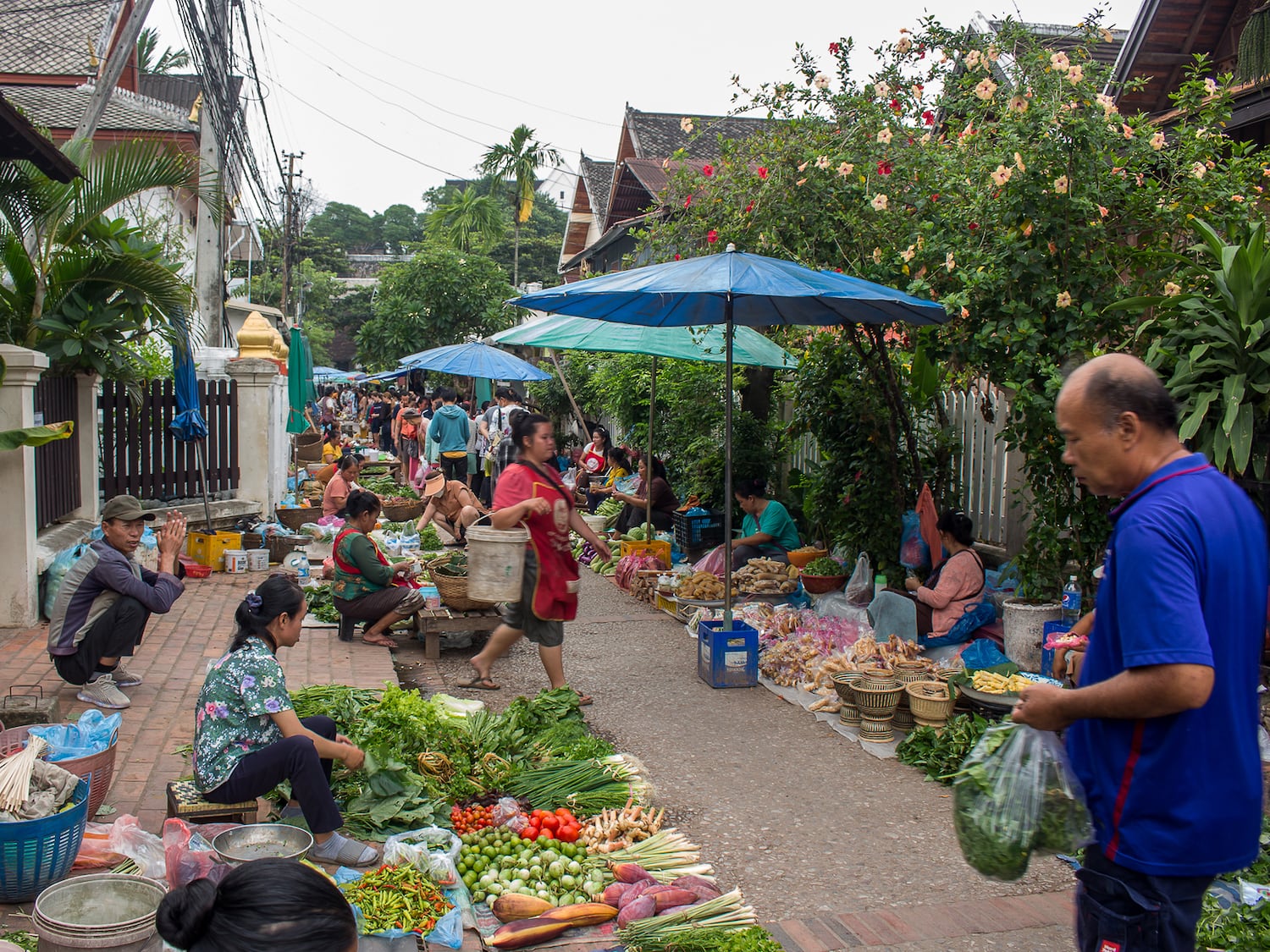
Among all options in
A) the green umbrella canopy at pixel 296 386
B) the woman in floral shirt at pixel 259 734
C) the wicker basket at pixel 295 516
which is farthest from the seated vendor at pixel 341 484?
the woman in floral shirt at pixel 259 734

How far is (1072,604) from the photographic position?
6.52m

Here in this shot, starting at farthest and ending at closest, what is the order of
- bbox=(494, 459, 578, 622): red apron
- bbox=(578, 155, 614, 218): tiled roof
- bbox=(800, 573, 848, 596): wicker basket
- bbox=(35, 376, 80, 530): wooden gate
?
bbox=(578, 155, 614, 218): tiled roof, bbox=(800, 573, 848, 596): wicker basket, bbox=(35, 376, 80, 530): wooden gate, bbox=(494, 459, 578, 622): red apron

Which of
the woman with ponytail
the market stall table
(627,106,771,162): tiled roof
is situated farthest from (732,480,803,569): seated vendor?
(627,106,771,162): tiled roof

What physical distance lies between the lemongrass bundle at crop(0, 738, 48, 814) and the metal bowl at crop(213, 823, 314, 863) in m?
0.67

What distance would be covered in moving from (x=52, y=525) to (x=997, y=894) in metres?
8.15

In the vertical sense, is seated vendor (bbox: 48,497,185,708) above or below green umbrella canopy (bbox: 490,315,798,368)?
below

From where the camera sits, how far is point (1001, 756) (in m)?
2.50

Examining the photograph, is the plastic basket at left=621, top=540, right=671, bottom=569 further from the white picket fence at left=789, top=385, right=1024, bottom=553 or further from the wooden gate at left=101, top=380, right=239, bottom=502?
the wooden gate at left=101, top=380, right=239, bottom=502

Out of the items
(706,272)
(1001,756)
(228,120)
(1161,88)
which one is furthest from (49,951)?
(1161,88)

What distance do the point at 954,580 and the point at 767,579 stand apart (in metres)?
2.31

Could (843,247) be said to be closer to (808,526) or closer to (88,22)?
(808,526)

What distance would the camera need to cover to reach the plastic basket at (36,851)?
11.7 ft

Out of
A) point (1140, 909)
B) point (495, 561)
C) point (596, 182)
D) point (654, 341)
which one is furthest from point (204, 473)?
point (596, 182)

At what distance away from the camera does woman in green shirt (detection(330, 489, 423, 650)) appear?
785cm
